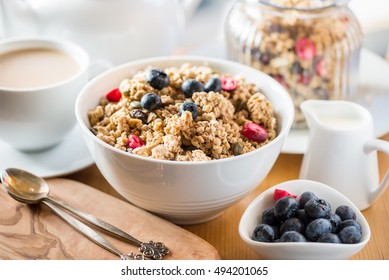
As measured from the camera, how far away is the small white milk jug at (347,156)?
114 cm

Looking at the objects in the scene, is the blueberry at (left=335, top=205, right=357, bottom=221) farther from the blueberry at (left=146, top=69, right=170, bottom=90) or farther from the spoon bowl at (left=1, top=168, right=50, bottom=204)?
the spoon bowl at (left=1, top=168, right=50, bottom=204)

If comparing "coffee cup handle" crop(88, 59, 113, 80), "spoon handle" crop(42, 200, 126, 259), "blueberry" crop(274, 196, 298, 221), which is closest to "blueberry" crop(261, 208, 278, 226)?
"blueberry" crop(274, 196, 298, 221)

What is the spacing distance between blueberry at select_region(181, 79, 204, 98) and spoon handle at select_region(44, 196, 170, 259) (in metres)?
0.28

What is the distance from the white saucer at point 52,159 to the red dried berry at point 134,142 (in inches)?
8.7

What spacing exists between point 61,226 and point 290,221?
40 cm

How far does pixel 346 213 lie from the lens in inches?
39.0

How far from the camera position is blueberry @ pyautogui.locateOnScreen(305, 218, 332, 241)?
0.94 m

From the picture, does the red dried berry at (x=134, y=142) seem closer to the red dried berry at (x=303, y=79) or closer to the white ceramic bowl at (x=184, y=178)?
the white ceramic bowl at (x=184, y=178)

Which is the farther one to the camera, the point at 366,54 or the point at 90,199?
the point at 366,54

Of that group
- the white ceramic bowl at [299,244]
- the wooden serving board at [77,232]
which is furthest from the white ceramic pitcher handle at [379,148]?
the wooden serving board at [77,232]

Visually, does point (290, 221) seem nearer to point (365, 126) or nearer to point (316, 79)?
point (365, 126)

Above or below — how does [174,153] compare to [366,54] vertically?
above

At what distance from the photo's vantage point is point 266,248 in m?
0.94
